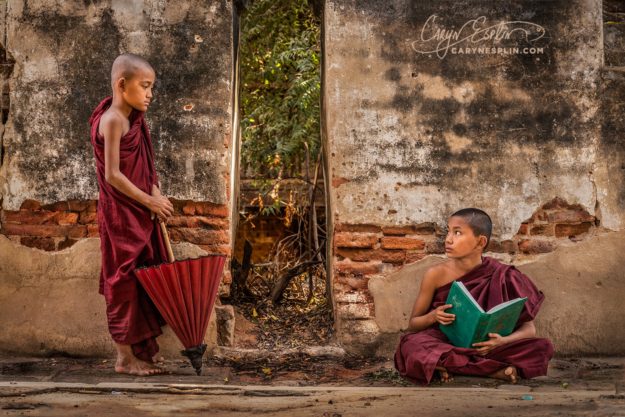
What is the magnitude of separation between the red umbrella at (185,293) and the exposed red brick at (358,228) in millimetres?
986

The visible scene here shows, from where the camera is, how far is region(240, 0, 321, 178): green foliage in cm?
759

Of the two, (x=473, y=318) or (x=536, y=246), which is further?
(x=536, y=246)

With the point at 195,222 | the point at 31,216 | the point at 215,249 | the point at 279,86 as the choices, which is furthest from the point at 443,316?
the point at 279,86

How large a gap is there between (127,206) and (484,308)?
2.06 metres

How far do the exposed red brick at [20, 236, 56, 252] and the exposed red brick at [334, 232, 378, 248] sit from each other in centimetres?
180

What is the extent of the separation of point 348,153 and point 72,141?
5.72 ft

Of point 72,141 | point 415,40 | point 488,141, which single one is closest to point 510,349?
point 488,141

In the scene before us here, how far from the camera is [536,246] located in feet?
15.9

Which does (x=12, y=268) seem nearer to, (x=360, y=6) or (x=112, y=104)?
(x=112, y=104)

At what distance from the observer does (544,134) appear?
486 centimetres

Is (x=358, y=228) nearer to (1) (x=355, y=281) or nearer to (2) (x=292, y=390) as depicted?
(1) (x=355, y=281)

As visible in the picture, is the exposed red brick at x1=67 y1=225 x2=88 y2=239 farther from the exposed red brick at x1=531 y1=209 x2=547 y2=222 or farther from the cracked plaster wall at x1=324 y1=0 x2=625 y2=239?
the exposed red brick at x1=531 y1=209 x2=547 y2=222

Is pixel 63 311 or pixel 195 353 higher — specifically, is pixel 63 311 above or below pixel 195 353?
above
